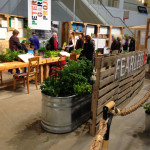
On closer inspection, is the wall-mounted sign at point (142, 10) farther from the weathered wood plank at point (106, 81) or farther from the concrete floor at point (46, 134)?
the weathered wood plank at point (106, 81)

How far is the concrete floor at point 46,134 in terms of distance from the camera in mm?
2869

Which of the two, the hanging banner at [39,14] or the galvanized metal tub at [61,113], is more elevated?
the hanging banner at [39,14]

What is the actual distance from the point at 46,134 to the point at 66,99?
72 centimetres

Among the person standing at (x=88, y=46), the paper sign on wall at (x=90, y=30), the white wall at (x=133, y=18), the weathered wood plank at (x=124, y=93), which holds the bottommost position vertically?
the weathered wood plank at (x=124, y=93)

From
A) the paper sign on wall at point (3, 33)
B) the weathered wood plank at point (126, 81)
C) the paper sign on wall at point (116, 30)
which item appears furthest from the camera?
the paper sign on wall at point (116, 30)

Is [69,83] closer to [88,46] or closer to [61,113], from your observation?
[61,113]

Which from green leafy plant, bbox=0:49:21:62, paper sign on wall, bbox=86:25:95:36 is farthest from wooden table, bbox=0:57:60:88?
paper sign on wall, bbox=86:25:95:36

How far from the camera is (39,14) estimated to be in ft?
27.1

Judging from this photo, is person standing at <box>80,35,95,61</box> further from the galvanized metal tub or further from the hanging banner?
the hanging banner

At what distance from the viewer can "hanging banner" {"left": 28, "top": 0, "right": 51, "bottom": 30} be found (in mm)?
7957

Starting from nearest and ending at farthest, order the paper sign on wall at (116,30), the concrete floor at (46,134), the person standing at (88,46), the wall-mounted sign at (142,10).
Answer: the concrete floor at (46,134) < the person standing at (88,46) < the paper sign on wall at (116,30) < the wall-mounted sign at (142,10)

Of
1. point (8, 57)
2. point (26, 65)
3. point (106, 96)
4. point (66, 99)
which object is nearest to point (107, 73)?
point (106, 96)

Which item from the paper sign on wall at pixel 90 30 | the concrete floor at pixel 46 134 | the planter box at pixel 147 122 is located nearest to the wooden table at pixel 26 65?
the concrete floor at pixel 46 134

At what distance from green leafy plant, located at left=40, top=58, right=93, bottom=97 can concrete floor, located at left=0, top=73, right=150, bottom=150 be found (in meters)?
0.71
